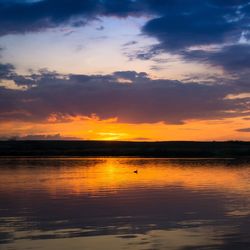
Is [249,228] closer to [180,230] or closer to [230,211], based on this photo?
[180,230]

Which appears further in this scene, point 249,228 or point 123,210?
point 123,210

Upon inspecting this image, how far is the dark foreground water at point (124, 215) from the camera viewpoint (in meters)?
15.0

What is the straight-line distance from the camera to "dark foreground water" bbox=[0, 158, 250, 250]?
15047mm

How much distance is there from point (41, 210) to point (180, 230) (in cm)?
653

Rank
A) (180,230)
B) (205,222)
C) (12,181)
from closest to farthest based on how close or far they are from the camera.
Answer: (180,230) < (205,222) < (12,181)

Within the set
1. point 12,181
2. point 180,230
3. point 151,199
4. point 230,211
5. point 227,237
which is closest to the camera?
point 227,237

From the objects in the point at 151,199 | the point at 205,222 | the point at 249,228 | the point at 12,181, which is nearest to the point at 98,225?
the point at 205,222

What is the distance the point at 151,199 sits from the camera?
24.3 m

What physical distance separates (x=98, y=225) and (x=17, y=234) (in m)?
2.93

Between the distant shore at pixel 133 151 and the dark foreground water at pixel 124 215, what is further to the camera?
the distant shore at pixel 133 151

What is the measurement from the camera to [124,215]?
776 inches

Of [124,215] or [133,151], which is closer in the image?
[124,215]

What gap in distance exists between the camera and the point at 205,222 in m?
18.2

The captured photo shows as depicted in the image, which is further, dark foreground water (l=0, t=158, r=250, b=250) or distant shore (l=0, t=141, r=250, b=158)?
distant shore (l=0, t=141, r=250, b=158)
